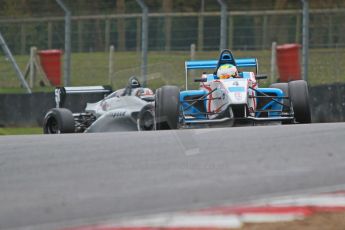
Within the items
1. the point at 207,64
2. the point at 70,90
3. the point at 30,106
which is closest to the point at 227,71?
the point at 207,64

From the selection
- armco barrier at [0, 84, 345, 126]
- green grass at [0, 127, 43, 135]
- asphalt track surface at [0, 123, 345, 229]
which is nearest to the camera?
asphalt track surface at [0, 123, 345, 229]

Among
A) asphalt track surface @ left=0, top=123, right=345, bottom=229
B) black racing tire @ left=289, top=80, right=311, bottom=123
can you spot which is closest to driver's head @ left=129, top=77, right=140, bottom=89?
black racing tire @ left=289, top=80, right=311, bottom=123

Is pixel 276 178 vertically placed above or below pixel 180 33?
below

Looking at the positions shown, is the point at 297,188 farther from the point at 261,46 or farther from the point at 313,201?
the point at 261,46

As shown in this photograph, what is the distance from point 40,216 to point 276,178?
4.99ft

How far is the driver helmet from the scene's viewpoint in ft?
37.3

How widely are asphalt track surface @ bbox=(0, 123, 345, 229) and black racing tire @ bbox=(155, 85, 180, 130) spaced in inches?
103

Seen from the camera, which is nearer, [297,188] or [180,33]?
[297,188]

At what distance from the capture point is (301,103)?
35.5ft

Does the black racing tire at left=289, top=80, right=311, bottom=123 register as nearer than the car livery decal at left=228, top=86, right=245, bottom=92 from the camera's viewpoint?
No

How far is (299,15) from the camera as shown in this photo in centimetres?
1584

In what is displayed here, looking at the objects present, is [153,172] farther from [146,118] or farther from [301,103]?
[146,118]

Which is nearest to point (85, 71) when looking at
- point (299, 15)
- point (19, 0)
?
point (19, 0)

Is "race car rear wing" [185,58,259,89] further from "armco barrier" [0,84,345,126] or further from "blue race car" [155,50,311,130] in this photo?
"armco barrier" [0,84,345,126]
